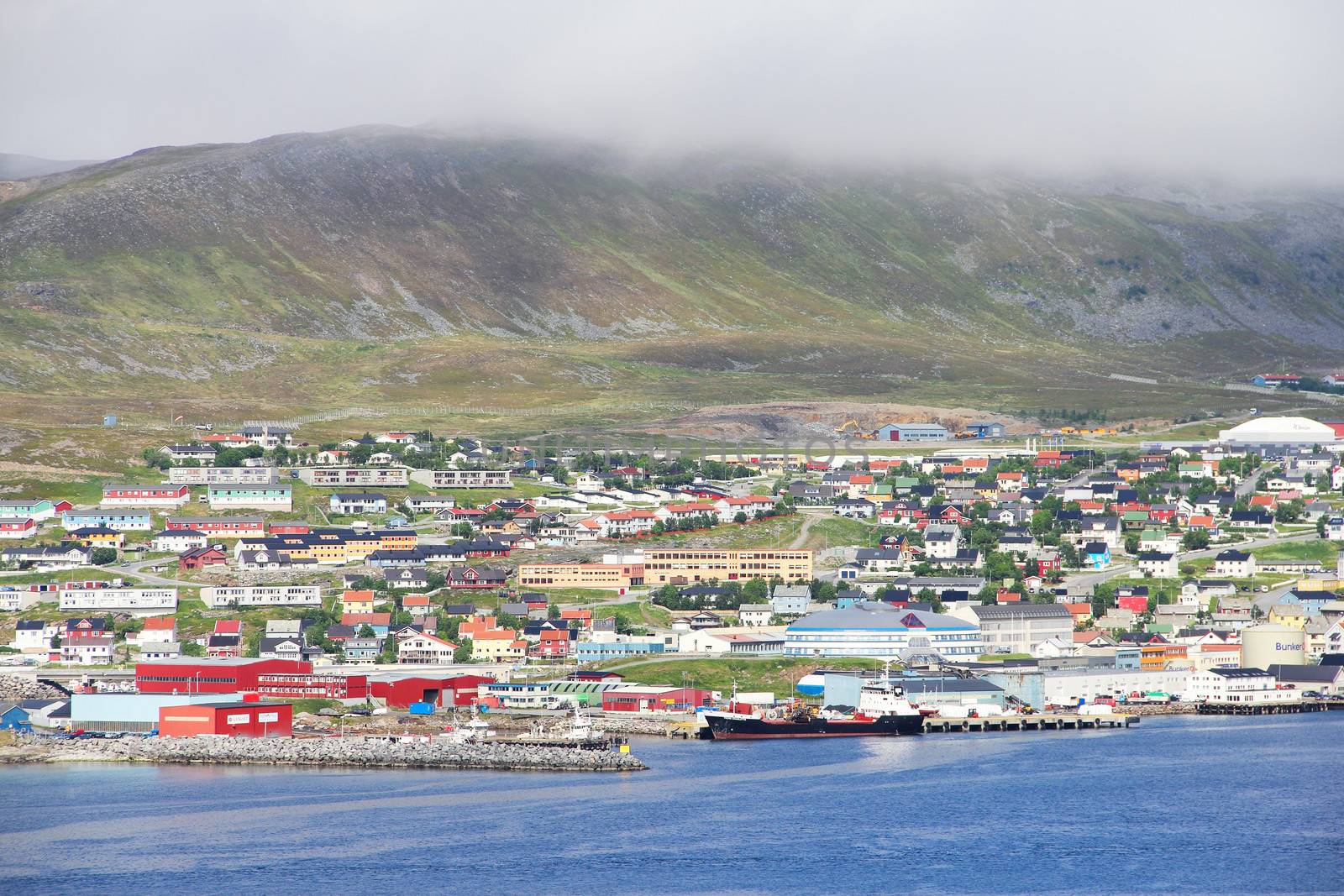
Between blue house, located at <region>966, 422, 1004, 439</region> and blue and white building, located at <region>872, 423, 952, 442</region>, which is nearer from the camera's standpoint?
blue and white building, located at <region>872, 423, 952, 442</region>

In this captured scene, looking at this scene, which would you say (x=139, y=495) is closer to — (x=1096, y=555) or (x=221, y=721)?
(x=221, y=721)

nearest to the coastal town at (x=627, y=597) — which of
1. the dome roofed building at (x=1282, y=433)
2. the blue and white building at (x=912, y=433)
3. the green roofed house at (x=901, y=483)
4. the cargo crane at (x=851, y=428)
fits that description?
the green roofed house at (x=901, y=483)

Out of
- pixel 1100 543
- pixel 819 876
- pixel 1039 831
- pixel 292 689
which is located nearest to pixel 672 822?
pixel 819 876

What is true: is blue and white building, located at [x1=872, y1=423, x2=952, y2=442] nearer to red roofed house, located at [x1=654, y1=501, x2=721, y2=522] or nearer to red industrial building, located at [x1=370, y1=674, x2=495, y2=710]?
red roofed house, located at [x1=654, y1=501, x2=721, y2=522]

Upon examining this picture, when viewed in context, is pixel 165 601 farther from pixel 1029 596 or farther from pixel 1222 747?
pixel 1222 747

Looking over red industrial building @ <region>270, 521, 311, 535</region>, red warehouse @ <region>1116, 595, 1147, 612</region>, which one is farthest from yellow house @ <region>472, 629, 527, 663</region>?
red warehouse @ <region>1116, 595, 1147, 612</region>

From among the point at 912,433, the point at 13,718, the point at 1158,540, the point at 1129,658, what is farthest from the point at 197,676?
the point at 912,433
